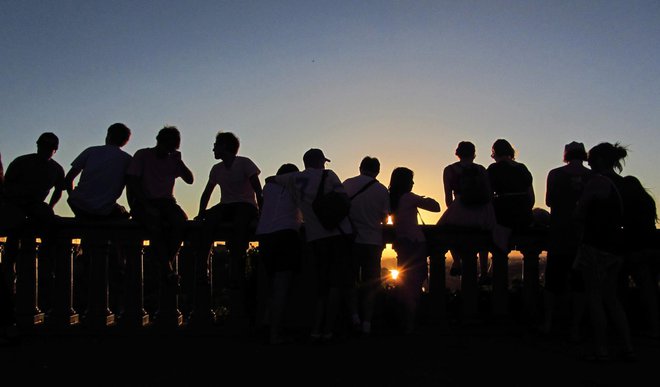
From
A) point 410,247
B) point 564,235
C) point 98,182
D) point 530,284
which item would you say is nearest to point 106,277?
point 98,182

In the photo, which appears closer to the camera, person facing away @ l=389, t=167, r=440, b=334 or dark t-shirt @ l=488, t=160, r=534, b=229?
person facing away @ l=389, t=167, r=440, b=334

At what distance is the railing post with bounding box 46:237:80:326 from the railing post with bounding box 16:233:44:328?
0.62ft

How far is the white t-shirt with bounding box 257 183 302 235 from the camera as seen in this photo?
8.02 meters

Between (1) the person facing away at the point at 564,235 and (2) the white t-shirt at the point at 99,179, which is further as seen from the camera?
(2) the white t-shirt at the point at 99,179

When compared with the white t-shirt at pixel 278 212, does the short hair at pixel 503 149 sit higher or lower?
higher

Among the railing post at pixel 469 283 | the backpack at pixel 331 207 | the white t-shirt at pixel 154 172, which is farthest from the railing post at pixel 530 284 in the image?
the white t-shirt at pixel 154 172

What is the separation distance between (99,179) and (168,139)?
0.84m

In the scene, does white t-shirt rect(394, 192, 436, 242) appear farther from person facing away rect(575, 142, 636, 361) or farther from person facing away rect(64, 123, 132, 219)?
person facing away rect(64, 123, 132, 219)

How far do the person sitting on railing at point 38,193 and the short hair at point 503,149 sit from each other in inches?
187

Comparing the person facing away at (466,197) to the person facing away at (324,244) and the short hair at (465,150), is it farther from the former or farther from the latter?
the person facing away at (324,244)

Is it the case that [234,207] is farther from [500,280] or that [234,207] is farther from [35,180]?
[500,280]

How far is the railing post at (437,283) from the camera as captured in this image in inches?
348

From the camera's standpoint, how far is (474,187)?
8641 millimetres

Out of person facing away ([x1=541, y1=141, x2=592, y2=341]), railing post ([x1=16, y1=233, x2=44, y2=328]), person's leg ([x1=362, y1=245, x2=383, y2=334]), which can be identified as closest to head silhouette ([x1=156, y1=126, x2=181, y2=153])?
railing post ([x1=16, y1=233, x2=44, y2=328])
